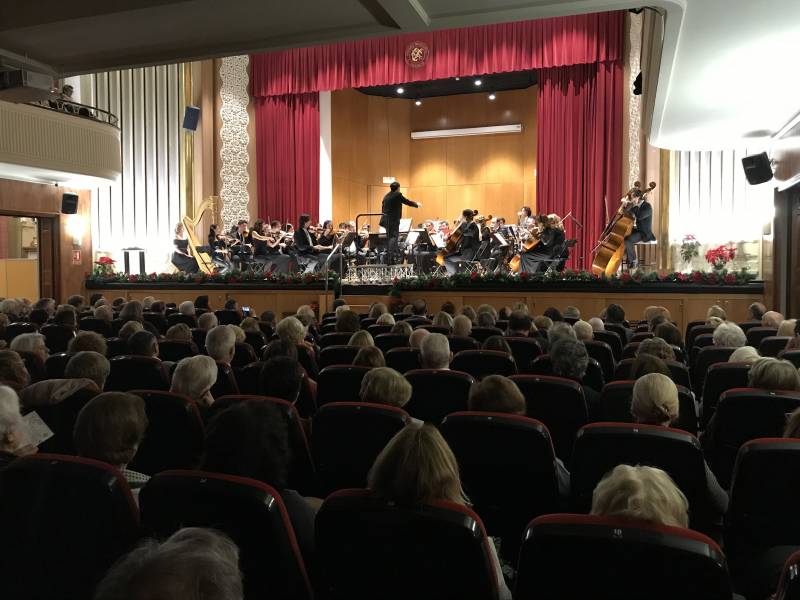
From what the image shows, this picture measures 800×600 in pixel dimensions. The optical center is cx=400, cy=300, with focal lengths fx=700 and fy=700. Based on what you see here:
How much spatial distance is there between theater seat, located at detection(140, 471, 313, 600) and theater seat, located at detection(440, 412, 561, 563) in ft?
3.06

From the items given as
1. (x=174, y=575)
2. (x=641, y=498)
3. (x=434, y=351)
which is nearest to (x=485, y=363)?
(x=434, y=351)

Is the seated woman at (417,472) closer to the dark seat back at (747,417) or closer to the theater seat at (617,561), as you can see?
the theater seat at (617,561)

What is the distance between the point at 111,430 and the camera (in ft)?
6.98

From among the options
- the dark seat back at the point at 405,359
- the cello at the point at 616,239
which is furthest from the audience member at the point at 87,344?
the cello at the point at 616,239

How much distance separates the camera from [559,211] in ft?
48.6

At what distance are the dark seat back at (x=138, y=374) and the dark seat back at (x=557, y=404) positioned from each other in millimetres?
1933

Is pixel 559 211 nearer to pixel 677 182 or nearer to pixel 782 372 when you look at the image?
pixel 677 182

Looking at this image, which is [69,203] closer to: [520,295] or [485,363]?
[520,295]

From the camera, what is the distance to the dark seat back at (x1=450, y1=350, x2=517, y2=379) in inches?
163

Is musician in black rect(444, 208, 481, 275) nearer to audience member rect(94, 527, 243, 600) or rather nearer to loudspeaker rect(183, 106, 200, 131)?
loudspeaker rect(183, 106, 200, 131)

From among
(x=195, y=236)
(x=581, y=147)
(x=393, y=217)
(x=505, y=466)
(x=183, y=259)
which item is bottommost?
(x=505, y=466)

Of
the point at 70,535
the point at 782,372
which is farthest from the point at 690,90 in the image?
the point at 70,535

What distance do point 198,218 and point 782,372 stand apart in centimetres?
1405

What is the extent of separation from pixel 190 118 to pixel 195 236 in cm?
260
